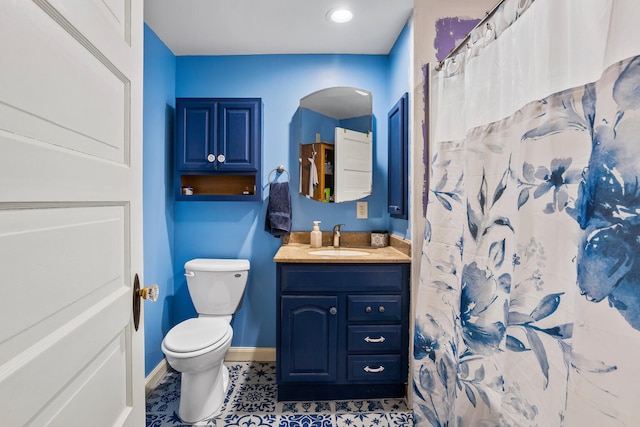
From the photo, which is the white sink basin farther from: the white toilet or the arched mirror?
the white toilet

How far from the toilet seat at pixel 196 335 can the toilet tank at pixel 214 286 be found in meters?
0.23

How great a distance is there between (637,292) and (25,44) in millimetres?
1159

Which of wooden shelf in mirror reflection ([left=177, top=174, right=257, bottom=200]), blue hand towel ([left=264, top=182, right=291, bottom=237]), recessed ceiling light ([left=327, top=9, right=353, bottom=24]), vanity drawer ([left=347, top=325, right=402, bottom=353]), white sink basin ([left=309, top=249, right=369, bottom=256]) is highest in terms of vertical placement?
recessed ceiling light ([left=327, top=9, right=353, bottom=24])

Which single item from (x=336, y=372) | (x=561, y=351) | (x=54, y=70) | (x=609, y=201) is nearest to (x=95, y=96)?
(x=54, y=70)

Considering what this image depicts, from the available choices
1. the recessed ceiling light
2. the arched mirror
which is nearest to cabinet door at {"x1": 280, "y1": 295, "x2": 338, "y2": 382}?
the arched mirror

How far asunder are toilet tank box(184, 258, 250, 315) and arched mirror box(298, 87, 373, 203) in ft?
2.65

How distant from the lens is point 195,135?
2.18 m

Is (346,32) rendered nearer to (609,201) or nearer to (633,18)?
(633,18)

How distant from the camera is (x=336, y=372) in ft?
5.91

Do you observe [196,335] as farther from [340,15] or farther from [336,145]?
[340,15]

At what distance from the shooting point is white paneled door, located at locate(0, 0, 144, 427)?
1.40ft

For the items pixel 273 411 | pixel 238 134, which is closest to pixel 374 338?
pixel 273 411

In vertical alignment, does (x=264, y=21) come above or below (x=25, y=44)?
above

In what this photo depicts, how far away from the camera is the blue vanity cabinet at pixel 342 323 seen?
1792 millimetres
